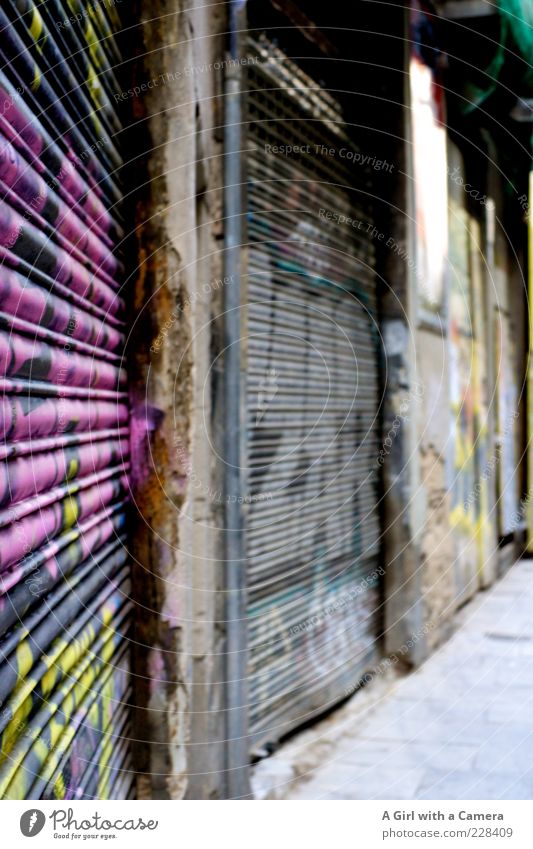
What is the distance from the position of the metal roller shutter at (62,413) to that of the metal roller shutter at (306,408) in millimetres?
775

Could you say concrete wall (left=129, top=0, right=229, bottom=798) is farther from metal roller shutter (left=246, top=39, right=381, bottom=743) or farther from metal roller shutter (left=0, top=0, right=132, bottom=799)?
metal roller shutter (left=246, top=39, right=381, bottom=743)

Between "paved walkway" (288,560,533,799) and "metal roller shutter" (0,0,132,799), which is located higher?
"metal roller shutter" (0,0,132,799)

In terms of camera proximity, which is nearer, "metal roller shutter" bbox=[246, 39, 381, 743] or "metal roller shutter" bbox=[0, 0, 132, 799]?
"metal roller shutter" bbox=[0, 0, 132, 799]

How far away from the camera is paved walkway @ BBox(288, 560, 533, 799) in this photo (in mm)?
3031

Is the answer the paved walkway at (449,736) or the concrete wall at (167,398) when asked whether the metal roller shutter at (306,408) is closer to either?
the paved walkway at (449,736)

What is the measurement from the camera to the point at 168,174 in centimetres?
250

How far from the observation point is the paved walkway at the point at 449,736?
303 centimetres

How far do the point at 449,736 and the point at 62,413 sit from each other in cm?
224

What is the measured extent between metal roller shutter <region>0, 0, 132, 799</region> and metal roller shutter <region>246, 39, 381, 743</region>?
2.54 feet

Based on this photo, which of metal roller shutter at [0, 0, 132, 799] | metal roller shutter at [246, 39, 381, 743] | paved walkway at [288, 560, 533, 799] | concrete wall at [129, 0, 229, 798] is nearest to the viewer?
metal roller shutter at [0, 0, 132, 799]

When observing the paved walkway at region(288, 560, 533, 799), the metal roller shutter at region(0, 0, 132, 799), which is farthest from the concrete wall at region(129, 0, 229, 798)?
the paved walkway at region(288, 560, 533, 799)

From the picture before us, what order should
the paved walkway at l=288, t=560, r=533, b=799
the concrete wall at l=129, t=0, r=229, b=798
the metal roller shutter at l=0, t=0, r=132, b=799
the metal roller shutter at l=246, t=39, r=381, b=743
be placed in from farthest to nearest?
the metal roller shutter at l=246, t=39, r=381, b=743, the paved walkway at l=288, t=560, r=533, b=799, the concrete wall at l=129, t=0, r=229, b=798, the metal roller shutter at l=0, t=0, r=132, b=799

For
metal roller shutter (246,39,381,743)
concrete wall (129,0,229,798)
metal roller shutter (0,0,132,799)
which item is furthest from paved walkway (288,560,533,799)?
metal roller shutter (0,0,132,799)
